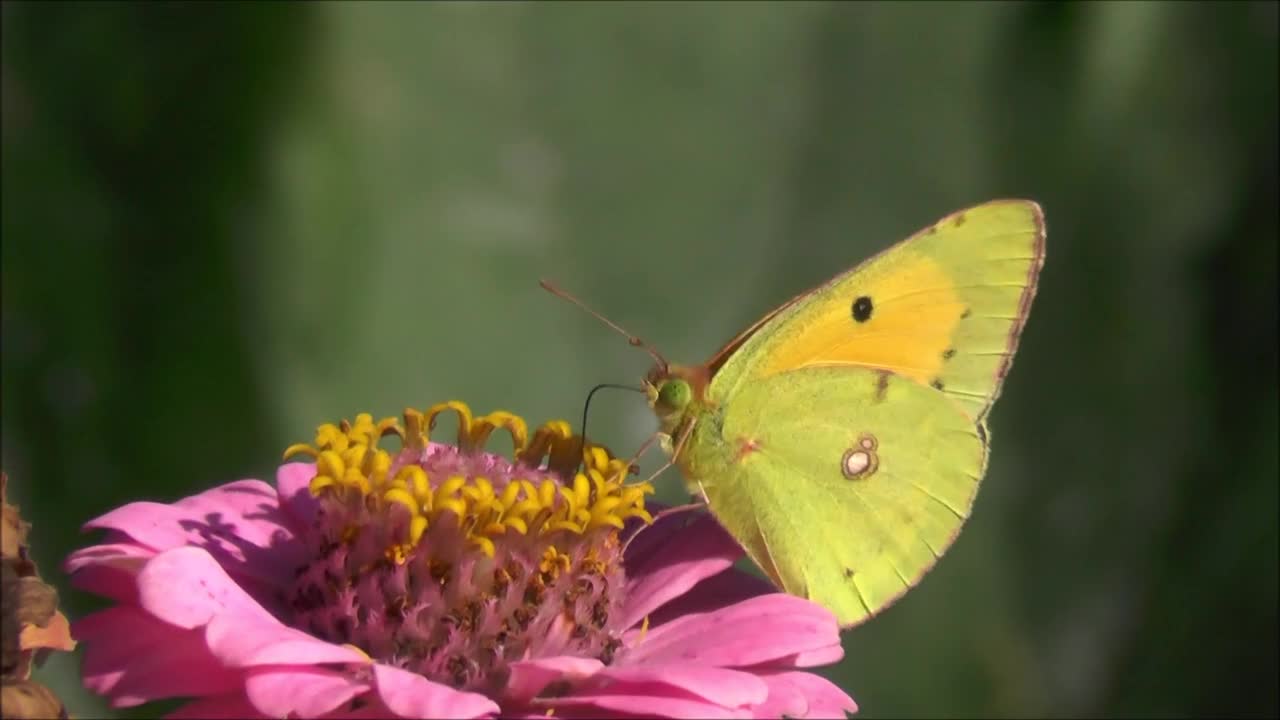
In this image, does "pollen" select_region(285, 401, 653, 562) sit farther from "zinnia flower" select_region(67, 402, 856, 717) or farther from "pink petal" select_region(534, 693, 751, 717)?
"pink petal" select_region(534, 693, 751, 717)

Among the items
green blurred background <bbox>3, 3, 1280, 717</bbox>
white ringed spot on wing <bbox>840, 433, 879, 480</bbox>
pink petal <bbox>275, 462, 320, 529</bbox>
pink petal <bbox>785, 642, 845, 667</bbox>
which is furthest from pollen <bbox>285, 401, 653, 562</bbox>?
green blurred background <bbox>3, 3, 1280, 717</bbox>

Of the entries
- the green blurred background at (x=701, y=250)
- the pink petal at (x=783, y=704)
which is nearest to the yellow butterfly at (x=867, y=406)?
the pink petal at (x=783, y=704)

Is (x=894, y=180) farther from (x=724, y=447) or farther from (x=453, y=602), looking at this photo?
(x=453, y=602)

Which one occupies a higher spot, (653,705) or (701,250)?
(701,250)

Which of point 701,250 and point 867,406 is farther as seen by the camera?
point 701,250

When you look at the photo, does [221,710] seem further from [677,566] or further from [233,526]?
[677,566]

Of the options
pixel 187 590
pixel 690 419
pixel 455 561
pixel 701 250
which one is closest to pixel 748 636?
pixel 455 561

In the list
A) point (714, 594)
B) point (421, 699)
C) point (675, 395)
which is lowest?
point (714, 594)

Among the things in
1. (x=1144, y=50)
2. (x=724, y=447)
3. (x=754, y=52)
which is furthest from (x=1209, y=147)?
(x=724, y=447)
